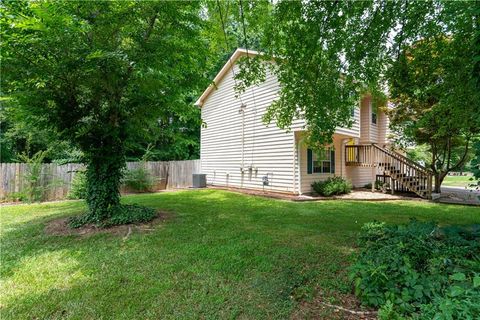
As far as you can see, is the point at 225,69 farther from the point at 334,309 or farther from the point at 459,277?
the point at 459,277

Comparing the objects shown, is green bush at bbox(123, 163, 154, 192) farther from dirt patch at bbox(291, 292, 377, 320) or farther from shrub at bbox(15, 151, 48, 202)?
dirt patch at bbox(291, 292, 377, 320)

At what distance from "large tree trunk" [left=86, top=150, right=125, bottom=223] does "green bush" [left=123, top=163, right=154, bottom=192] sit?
20.7 feet

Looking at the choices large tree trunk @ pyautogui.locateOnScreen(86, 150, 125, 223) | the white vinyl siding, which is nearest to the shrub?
large tree trunk @ pyautogui.locateOnScreen(86, 150, 125, 223)

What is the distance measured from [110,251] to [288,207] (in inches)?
213

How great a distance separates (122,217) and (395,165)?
1154cm

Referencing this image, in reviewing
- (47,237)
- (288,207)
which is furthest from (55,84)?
(288,207)

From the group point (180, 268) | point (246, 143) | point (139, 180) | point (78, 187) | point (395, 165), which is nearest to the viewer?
point (180, 268)

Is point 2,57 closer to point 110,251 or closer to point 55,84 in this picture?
point 55,84

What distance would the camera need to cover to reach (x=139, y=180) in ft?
40.1

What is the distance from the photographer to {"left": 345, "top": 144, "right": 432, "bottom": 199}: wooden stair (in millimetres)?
10336

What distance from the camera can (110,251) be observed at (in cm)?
420

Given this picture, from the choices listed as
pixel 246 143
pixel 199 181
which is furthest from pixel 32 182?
pixel 246 143

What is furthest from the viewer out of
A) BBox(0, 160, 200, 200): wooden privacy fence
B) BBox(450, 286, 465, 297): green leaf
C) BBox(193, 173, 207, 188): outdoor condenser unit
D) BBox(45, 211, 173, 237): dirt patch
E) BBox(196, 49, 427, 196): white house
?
BBox(193, 173, 207, 188): outdoor condenser unit

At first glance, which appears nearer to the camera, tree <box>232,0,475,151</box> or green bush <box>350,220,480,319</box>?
green bush <box>350,220,480,319</box>
